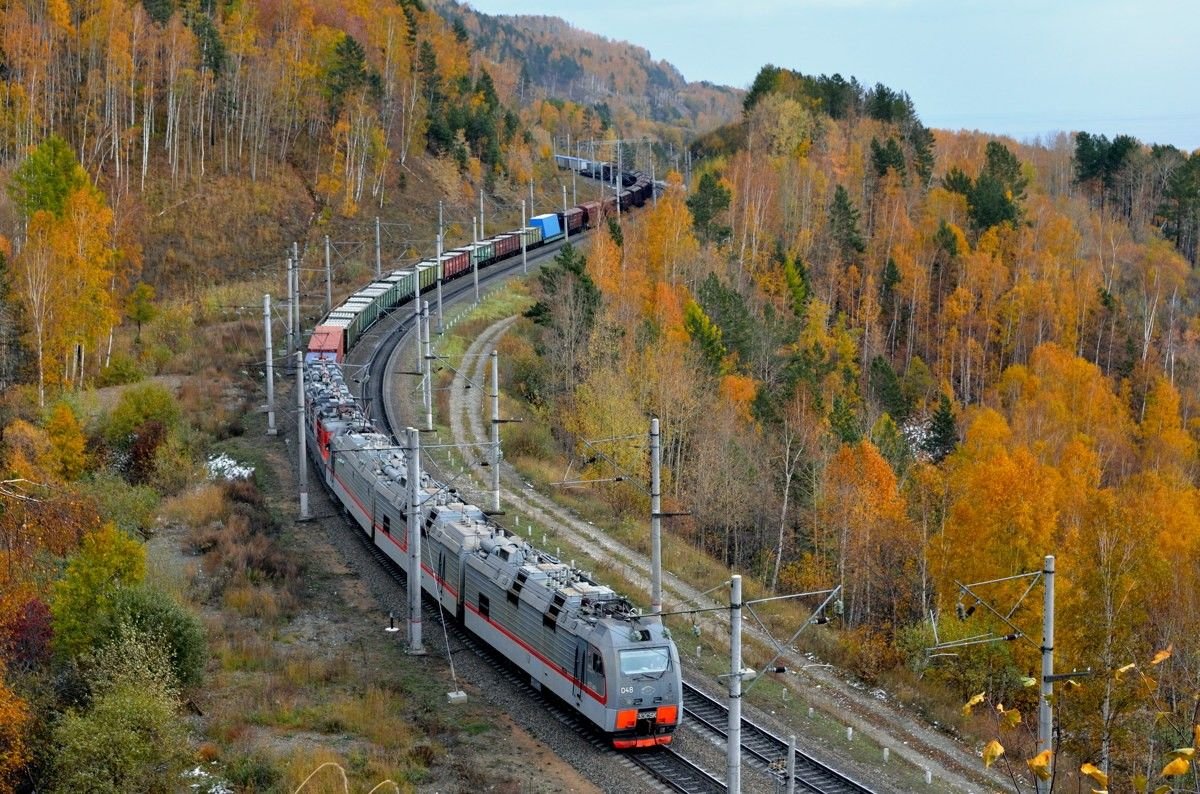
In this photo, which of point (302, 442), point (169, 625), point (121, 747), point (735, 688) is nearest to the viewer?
point (735, 688)

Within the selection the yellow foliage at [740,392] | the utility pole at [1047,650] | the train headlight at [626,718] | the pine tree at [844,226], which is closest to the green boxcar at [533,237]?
the pine tree at [844,226]

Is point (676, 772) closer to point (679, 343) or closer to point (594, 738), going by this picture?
point (594, 738)

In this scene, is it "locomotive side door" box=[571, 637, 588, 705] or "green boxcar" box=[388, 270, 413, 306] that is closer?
"locomotive side door" box=[571, 637, 588, 705]

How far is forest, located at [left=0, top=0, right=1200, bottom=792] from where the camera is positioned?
32.5 meters

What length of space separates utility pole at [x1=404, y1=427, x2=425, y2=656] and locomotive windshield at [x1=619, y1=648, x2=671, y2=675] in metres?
7.79

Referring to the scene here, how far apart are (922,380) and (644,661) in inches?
2802

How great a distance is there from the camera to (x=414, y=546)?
32.3 metres

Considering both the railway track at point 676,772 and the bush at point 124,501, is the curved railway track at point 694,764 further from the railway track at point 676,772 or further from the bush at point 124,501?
the bush at point 124,501

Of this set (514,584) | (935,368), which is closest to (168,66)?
(935,368)

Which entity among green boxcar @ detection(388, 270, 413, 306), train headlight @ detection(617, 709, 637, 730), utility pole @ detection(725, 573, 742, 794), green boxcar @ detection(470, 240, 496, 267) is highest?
green boxcar @ detection(470, 240, 496, 267)

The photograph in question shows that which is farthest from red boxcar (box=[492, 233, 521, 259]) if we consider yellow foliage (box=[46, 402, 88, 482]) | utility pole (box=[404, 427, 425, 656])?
utility pole (box=[404, 427, 425, 656])

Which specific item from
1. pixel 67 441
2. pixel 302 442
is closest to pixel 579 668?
pixel 302 442

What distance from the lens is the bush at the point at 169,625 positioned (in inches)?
1122

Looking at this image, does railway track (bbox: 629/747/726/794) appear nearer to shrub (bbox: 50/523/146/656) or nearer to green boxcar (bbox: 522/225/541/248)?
shrub (bbox: 50/523/146/656)
